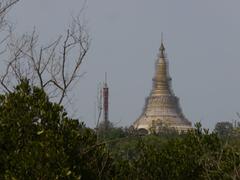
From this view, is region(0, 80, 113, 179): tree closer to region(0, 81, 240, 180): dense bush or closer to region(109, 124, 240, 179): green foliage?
region(0, 81, 240, 180): dense bush

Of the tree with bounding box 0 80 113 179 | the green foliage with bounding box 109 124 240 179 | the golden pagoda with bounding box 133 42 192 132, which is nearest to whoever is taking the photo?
the tree with bounding box 0 80 113 179

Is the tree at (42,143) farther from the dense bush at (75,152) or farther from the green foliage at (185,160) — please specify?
the green foliage at (185,160)

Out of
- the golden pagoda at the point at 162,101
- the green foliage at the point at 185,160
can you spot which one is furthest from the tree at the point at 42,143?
the golden pagoda at the point at 162,101

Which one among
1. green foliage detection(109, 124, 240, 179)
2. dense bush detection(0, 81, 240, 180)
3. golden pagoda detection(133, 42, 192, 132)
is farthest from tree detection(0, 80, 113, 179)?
golden pagoda detection(133, 42, 192, 132)

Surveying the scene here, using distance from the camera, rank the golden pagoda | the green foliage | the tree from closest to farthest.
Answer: the tree
the green foliage
the golden pagoda

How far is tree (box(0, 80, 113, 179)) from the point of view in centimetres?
693

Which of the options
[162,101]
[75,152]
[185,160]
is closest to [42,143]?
[75,152]

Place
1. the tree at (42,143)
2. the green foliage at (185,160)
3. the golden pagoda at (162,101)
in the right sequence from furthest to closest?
1. the golden pagoda at (162,101)
2. the green foliage at (185,160)
3. the tree at (42,143)

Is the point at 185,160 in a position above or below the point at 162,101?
below

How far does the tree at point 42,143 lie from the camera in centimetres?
693

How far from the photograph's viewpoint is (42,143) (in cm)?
709

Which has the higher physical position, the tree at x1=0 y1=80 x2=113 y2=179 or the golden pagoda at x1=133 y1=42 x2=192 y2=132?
the golden pagoda at x1=133 y1=42 x2=192 y2=132

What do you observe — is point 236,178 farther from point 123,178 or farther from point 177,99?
point 177,99

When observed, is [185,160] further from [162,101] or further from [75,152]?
[162,101]
